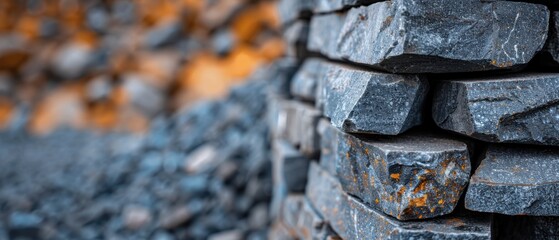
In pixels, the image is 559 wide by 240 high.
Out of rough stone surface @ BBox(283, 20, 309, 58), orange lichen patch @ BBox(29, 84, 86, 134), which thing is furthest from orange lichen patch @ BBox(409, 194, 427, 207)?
orange lichen patch @ BBox(29, 84, 86, 134)

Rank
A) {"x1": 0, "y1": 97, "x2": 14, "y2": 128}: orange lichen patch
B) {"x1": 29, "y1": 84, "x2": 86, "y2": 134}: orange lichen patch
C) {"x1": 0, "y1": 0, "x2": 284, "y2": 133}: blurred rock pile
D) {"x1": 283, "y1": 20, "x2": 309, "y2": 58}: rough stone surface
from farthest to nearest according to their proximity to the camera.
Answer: {"x1": 0, "y1": 97, "x2": 14, "y2": 128}: orange lichen patch
{"x1": 29, "y1": 84, "x2": 86, "y2": 134}: orange lichen patch
{"x1": 0, "y1": 0, "x2": 284, "y2": 133}: blurred rock pile
{"x1": 283, "y1": 20, "x2": 309, "y2": 58}: rough stone surface

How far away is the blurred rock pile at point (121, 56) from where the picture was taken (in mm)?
10773

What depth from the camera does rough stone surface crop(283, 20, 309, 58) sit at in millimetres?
3742

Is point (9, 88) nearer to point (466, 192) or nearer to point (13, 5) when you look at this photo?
point (13, 5)

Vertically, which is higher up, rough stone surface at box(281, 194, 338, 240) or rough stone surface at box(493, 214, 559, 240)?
rough stone surface at box(281, 194, 338, 240)

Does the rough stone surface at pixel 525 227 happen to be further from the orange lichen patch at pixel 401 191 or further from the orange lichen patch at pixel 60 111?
the orange lichen patch at pixel 60 111

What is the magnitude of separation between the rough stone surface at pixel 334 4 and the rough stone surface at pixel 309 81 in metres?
0.35

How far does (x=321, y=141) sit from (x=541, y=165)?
1261 mm

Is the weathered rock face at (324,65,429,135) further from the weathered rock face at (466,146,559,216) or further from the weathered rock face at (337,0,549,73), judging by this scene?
the weathered rock face at (466,146,559,216)

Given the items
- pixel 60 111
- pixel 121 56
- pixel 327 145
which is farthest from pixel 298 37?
pixel 60 111

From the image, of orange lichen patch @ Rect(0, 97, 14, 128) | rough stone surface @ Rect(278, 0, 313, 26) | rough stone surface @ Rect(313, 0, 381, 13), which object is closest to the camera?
rough stone surface @ Rect(313, 0, 381, 13)

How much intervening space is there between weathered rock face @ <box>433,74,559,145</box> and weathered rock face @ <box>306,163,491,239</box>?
340 millimetres

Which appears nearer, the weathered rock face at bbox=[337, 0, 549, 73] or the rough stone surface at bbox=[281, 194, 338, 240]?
the weathered rock face at bbox=[337, 0, 549, 73]


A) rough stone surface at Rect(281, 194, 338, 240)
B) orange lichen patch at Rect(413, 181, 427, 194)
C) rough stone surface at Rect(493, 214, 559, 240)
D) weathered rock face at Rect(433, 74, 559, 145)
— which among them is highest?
weathered rock face at Rect(433, 74, 559, 145)
